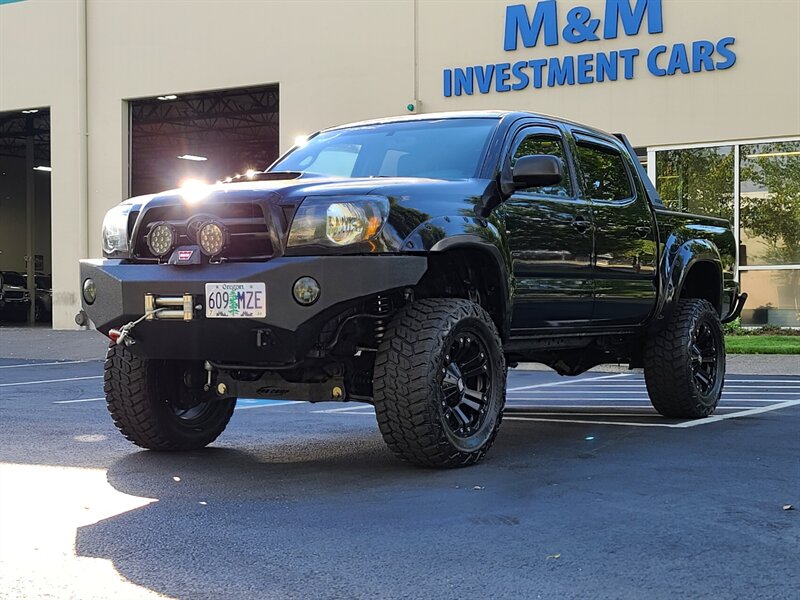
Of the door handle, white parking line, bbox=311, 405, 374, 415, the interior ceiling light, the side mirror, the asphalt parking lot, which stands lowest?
white parking line, bbox=311, 405, 374, 415

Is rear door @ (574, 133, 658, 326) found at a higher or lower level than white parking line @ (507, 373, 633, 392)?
higher

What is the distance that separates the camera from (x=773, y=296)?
17281 mm

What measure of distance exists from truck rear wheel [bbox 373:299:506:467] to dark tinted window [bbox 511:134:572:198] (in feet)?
3.70

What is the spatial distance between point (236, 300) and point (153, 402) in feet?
4.10

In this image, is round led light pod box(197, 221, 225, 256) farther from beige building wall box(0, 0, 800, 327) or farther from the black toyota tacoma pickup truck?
beige building wall box(0, 0, 800, 327)

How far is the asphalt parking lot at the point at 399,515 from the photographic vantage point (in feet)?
11.5

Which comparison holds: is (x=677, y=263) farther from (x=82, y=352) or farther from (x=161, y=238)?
(x=82, y=352)

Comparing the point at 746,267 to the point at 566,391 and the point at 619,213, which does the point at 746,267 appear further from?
the point at 619,213

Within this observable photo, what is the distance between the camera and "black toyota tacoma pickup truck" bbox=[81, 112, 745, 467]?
201 inches

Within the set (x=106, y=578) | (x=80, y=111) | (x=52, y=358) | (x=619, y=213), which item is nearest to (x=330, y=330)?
(x=106, y=578)

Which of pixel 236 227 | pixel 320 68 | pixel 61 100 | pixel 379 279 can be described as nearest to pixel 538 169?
pixel 379 279

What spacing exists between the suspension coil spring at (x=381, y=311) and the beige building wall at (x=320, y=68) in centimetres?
1310

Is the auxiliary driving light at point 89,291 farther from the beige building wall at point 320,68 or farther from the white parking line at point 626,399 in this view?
the beige building wall at point 320,68

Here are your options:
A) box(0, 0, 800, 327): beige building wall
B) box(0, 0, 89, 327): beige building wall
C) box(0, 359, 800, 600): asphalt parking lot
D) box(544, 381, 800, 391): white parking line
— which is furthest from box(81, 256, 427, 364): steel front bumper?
box(0, 0, 89, 327): beige building wall
